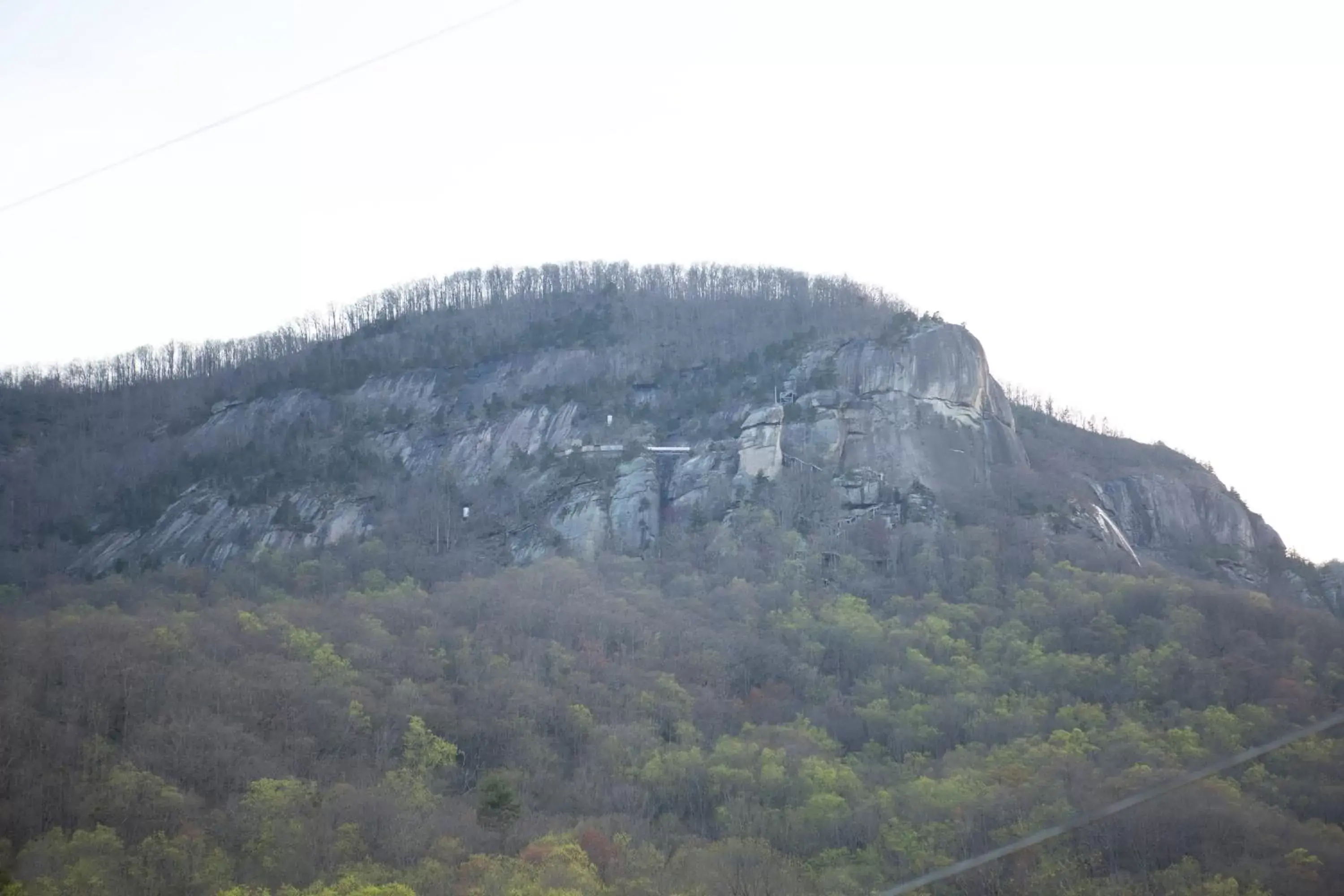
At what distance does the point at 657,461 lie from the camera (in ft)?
313

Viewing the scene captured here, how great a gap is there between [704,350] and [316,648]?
53.9 m

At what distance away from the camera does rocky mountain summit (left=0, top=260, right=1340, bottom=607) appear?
89688mm

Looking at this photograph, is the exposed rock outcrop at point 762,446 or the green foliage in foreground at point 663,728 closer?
the green foliage in foreground at point 663,728

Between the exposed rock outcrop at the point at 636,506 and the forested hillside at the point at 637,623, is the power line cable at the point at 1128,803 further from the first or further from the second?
the exposed rock outcrop at the point at 636,506

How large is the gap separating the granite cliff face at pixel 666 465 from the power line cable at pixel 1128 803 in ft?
147

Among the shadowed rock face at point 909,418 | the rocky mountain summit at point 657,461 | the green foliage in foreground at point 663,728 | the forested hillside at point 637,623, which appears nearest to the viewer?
the green foliage in foreground at point 663,728

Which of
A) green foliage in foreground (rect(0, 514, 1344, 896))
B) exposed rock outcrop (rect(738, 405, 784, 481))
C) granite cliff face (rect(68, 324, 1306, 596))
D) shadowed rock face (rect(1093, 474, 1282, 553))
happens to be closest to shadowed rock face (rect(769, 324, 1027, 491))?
granite cliff face (rect(68, 324, 1306, 596))

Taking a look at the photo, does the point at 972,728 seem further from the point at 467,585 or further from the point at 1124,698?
the point at 467,585

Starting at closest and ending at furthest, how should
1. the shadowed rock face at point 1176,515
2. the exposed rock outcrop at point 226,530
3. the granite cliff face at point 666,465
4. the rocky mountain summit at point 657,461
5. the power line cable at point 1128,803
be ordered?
1. the power line cable at point 1128,803
2. the rocky mountain summit at point 657,461
3. the granite cliff face at point 666,465
4. the exposed rock outcrop at point 226,530
5. the shadowed rock face at point 1176,515

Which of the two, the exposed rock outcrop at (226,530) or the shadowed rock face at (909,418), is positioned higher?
the shadowed rock face at (909,418)

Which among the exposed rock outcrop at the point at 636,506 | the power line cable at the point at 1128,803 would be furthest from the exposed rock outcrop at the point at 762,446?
the power line cable at the point at 1128,803

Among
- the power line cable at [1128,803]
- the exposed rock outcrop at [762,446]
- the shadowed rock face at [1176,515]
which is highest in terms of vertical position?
the exposed rock outcrop at [762,446]

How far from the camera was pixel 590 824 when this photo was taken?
51.3m

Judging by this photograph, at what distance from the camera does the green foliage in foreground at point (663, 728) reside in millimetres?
42969
